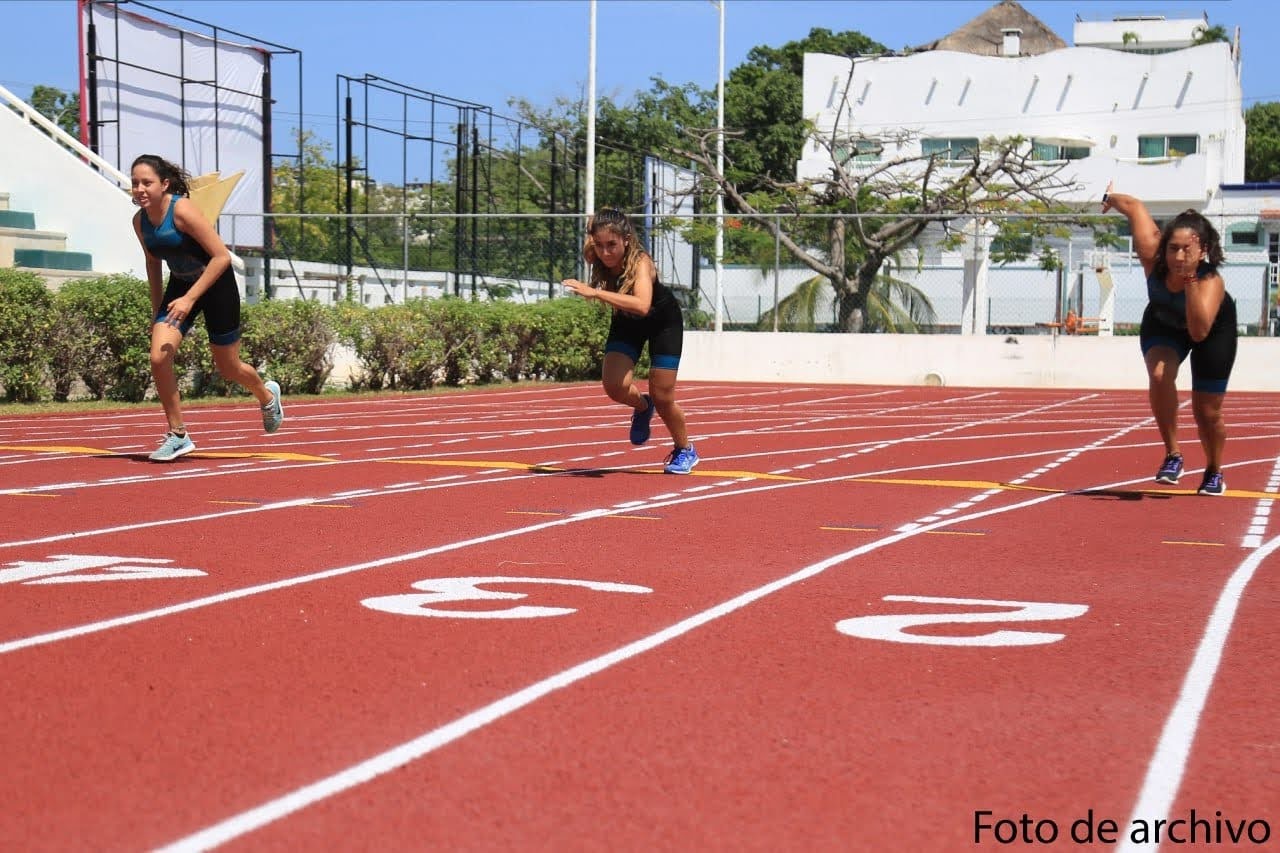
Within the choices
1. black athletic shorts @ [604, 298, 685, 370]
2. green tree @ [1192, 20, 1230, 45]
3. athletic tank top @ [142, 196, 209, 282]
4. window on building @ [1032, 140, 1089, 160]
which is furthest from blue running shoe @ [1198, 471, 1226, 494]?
green tree @ [1192, 20, 1230, 45]

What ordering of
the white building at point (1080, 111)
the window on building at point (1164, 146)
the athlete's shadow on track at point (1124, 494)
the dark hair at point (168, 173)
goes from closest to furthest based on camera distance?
the athlete's shadow on track at point (1124, 494)
the dark hair at point (168, 173)
the white building at point (1080, 111)
the window on building at point (1164, 146)

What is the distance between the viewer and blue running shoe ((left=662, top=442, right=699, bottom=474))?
32.4ft

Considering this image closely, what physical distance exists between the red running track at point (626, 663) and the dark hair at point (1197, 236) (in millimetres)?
1361

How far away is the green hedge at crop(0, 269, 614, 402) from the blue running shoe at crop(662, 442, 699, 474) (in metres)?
8.93

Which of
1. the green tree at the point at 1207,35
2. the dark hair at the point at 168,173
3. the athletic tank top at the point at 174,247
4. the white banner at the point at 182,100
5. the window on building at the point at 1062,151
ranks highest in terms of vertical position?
the green tree at the point at 1207,35

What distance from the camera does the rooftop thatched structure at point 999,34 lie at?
73000 mm

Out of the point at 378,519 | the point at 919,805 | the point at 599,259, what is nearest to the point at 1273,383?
the point at 599,259

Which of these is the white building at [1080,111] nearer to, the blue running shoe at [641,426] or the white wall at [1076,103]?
the white wall at [1076,103]

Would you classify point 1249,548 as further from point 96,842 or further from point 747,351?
point 747,351

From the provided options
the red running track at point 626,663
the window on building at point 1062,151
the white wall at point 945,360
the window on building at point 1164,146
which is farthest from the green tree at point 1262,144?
the red running track at point 626,663

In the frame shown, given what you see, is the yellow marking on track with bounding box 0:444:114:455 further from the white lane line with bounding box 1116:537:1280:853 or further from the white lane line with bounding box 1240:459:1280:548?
the white lane line with bounding box 1116:537:1280:853

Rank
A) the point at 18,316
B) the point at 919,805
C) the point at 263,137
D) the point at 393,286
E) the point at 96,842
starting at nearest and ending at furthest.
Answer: the point at 96,842 → the point at 919,805 → the point at 18,316 → the point at 393,286 → the point at 263,137

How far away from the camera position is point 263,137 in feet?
106

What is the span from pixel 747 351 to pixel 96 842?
2434 cm
